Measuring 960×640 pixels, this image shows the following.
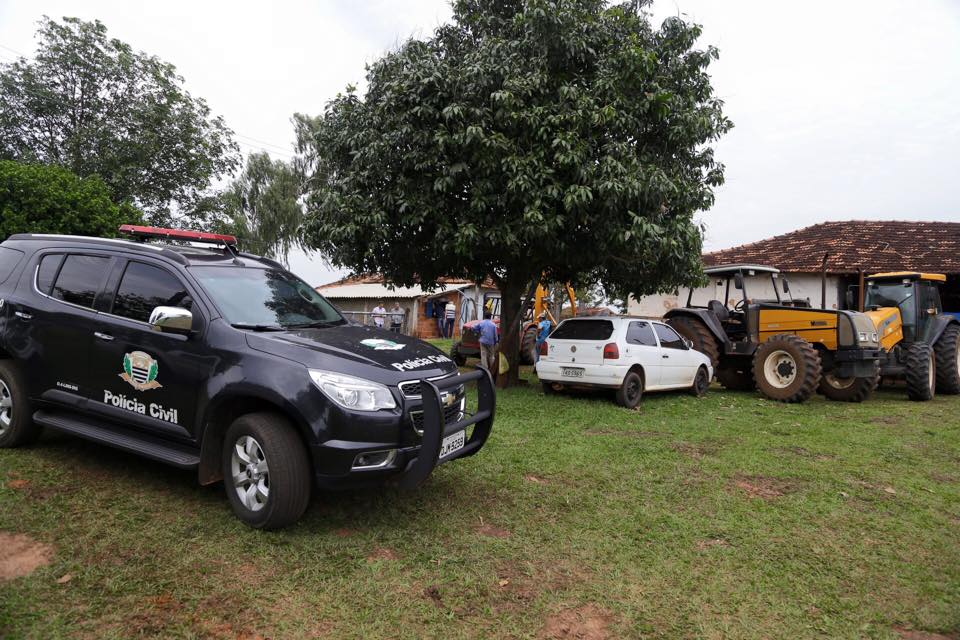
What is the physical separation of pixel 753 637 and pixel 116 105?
30978 millimetres

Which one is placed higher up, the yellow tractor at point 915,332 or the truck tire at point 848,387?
the yellow tractor at point 915,332

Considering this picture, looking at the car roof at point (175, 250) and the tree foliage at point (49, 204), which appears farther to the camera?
the tree foliage at point (49, 204)

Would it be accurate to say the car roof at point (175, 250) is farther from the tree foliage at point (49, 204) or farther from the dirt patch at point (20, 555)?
the tree foliage at point (49, 204)

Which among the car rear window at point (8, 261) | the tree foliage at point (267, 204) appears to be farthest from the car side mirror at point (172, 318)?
the tree foliage at point (267, 204)

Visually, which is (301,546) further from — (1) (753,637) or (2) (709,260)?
(2) (709,260)

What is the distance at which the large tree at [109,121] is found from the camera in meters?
24.8

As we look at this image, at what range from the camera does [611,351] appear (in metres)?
9.27

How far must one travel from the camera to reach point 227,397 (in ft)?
12.6

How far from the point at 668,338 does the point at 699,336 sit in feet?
4.81

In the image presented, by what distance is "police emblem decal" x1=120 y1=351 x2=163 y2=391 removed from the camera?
164 inches

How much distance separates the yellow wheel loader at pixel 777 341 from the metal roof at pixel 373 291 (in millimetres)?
16628

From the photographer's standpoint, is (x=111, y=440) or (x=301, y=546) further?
(x=111, y=440)

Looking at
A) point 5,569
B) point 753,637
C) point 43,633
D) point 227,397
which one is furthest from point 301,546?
point 753,637

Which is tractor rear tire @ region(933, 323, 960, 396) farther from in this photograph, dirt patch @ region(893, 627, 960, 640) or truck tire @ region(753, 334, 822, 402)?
dirt patch @ region(893, 627, 960, 640)
